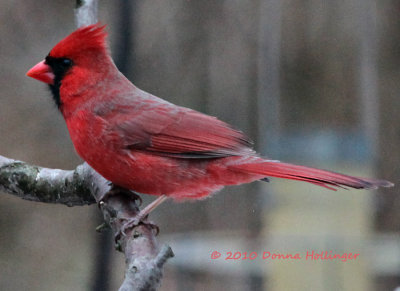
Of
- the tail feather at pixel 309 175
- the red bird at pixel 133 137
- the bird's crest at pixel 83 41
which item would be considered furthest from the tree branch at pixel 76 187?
the tail feather at pixel 309 175

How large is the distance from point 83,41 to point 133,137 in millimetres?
285

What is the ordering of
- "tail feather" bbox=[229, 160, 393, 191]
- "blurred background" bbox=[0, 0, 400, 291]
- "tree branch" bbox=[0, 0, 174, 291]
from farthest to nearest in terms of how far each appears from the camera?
"blurred background" bbox=[0, 0, 400, 291] → "tree branch" bbox=[0, 0, 174, 291] → "tail feather" bbox=[229, 160, 393, 191]

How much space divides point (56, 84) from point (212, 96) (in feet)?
2.10

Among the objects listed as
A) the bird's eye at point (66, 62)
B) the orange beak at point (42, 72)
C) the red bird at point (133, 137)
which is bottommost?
the red bird at point (133, 137)

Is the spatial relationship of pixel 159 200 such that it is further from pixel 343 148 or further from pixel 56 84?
pixel 343 148

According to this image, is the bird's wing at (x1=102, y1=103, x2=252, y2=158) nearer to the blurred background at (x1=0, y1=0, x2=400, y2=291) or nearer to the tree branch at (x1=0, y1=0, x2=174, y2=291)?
the tree branch at (x1=0, y1=0, x2=174, y2=291)

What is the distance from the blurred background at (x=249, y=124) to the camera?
194cm

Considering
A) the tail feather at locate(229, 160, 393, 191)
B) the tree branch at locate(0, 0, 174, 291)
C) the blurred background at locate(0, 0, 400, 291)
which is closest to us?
the tail feather at locate(229, 160, 393, 191)

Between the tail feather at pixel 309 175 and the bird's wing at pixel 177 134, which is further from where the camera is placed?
the bird's wing at pixel 177 134

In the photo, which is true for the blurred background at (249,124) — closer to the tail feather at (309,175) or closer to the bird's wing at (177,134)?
the bird's wing at (177,134)

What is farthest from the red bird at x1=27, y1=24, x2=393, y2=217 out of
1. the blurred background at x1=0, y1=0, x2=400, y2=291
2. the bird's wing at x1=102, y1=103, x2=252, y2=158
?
the blurred background at x1=0, y1=0, x2=400, y2=291

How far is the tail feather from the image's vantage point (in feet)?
3.86

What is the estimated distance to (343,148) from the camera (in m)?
2.02

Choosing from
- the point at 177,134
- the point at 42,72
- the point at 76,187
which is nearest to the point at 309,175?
the point at 177,134
